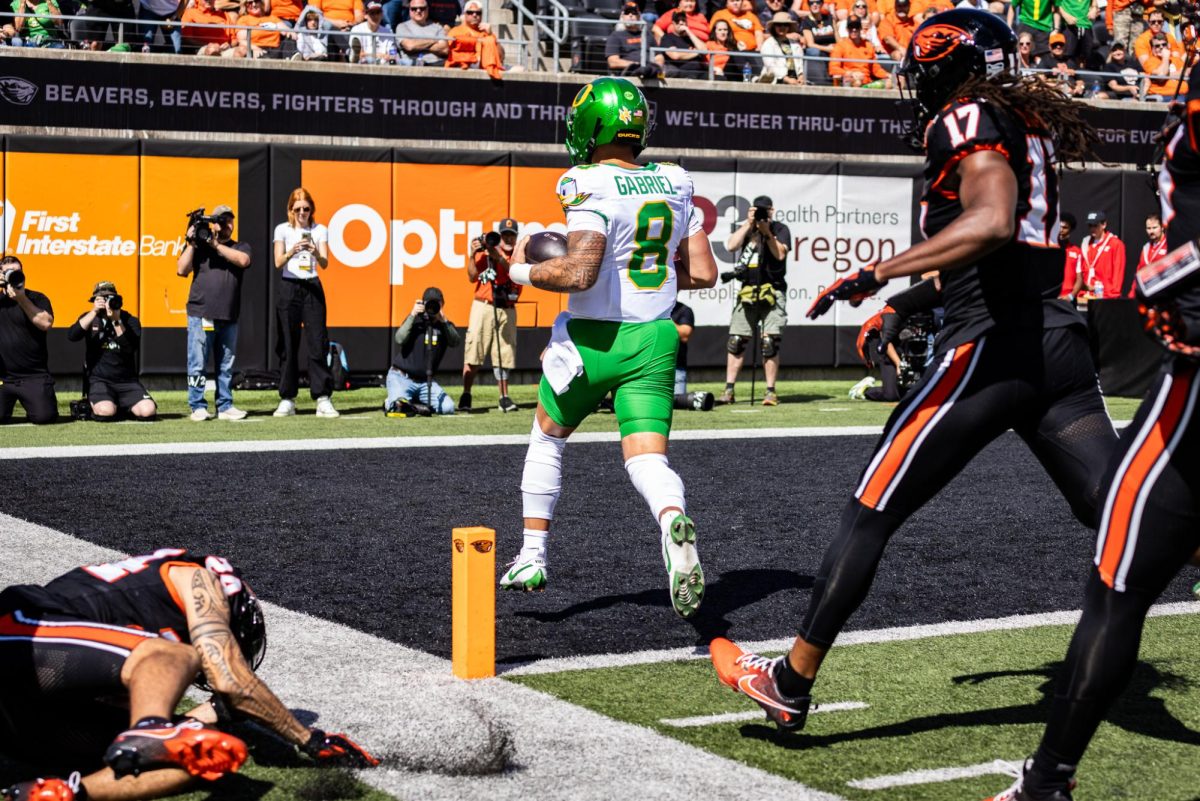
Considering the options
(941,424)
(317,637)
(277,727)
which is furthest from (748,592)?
(277,727)

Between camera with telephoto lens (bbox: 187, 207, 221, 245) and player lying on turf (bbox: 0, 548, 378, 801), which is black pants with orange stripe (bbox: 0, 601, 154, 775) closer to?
player lying on turf (bbox: 0, 548, 378, 801)

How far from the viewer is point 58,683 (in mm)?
3695

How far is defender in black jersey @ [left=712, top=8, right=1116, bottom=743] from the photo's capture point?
426 centimetres

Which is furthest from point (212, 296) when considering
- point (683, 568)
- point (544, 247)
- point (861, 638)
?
point (683, 568)

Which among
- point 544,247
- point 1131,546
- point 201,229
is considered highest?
point 201,229

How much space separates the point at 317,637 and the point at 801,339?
14214mm

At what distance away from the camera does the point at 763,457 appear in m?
11.6

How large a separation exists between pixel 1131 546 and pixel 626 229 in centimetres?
283

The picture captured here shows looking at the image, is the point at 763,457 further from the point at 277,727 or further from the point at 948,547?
the point at 277,727

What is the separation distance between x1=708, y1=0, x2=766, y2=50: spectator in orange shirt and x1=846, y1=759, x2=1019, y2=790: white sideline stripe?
692 inches

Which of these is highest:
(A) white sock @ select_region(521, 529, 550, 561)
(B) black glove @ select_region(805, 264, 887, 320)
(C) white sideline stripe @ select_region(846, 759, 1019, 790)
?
(B) black glove @ select_region(805, 264, 887, 320)

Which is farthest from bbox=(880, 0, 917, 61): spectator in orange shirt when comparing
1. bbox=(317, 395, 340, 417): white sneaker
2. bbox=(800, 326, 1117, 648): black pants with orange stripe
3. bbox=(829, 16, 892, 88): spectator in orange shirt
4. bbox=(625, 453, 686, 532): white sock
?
bbox=(800, 326, 1117, 648): black pants with orange stripe

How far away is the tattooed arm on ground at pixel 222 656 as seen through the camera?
379 centimetres

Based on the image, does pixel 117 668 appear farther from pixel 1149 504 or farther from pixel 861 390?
pixel 861 390
